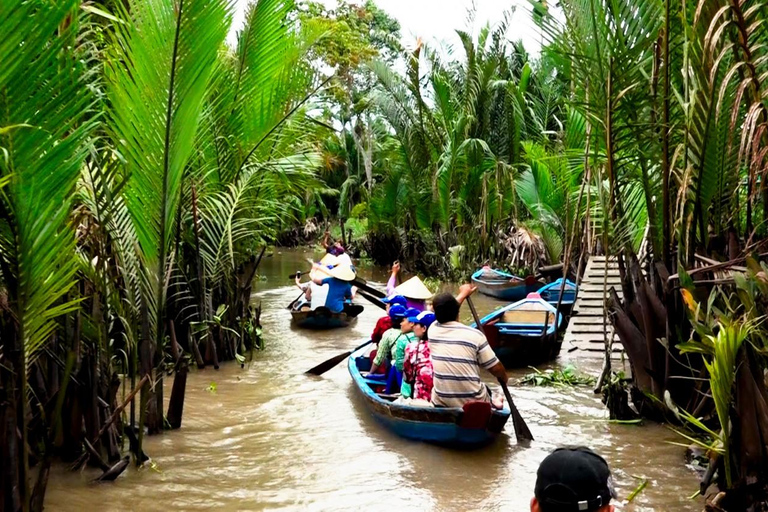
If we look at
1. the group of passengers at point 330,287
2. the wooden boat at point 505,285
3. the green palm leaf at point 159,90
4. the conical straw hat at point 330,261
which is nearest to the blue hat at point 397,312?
the green palm leaf at point 159,90

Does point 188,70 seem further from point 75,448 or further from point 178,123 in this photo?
point 75,448

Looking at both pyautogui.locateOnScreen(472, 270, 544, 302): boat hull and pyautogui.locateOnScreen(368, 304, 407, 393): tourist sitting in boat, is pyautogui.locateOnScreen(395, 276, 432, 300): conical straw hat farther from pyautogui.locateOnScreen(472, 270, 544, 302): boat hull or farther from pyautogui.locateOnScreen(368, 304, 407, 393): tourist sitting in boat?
pyautogui.locateOnScreen(472, 270, 544, 302): boat hull

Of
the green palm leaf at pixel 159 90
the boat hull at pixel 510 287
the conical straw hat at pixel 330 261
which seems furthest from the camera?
the boat hull at pixel 510 287

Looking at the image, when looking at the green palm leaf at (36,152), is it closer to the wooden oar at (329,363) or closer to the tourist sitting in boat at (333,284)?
the wooden oar at (329,363)

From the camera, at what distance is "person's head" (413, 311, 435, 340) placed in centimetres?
664

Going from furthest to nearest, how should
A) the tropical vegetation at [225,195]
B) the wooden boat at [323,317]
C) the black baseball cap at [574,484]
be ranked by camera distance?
1. the wooden boat at [323,317]
2. the tropical vegetation at [225,195]
3. the black baseball cap at [574,484]

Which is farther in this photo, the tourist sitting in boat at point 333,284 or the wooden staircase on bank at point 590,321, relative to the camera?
the tourist sitting in boat at point 333,284

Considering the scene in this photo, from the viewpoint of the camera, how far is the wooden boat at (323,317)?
39.2 ft

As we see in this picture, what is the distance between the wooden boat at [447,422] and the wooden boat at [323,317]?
558 centimetres

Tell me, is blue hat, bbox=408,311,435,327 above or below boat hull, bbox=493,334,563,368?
above

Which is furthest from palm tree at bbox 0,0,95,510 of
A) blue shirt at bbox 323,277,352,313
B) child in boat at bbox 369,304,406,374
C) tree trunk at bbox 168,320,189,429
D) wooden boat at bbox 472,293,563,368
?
blue shirt at bbox 323,277,352,313

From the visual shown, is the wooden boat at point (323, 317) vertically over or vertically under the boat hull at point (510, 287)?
under

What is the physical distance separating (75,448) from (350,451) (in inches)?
88.9

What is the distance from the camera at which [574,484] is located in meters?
1.74
